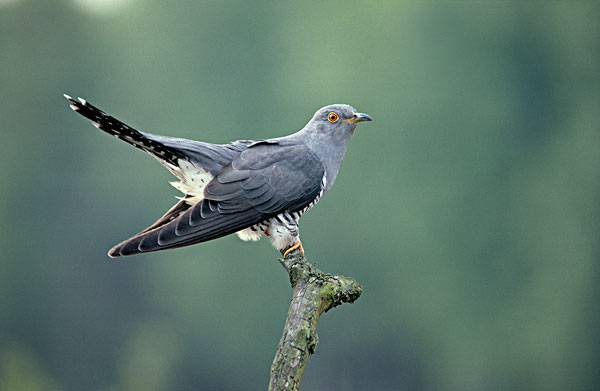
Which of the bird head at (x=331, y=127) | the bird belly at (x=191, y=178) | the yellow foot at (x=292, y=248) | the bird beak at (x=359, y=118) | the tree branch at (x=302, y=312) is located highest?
the bird beak at (x=359, y=118)

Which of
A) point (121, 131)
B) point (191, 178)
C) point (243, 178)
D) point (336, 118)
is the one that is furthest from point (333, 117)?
point (121, 131)

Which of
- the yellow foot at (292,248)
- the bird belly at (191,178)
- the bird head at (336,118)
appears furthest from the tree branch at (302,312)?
the bird head at (336,118)

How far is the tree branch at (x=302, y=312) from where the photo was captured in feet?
5.04

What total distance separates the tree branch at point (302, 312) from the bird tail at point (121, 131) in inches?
21.7

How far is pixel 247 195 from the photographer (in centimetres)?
203

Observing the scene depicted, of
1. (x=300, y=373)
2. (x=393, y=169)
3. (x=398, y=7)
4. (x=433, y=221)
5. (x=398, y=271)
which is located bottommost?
(x=300, y=373)

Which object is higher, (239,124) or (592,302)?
(239,124)

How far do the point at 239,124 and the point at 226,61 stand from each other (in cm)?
Result: 54

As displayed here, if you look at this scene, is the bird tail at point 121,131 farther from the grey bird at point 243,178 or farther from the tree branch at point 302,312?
the tree branch at point 302,312

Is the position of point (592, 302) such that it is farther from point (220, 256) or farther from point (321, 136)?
point (321, 136)

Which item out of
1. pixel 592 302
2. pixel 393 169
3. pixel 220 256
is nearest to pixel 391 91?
pixel 393 169

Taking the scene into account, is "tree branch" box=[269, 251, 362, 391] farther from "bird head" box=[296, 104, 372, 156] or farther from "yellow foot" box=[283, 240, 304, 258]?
"bird head" box=[296, 104, 372, 156]

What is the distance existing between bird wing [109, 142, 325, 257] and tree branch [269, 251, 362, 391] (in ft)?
0.77

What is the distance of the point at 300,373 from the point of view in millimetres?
1544
